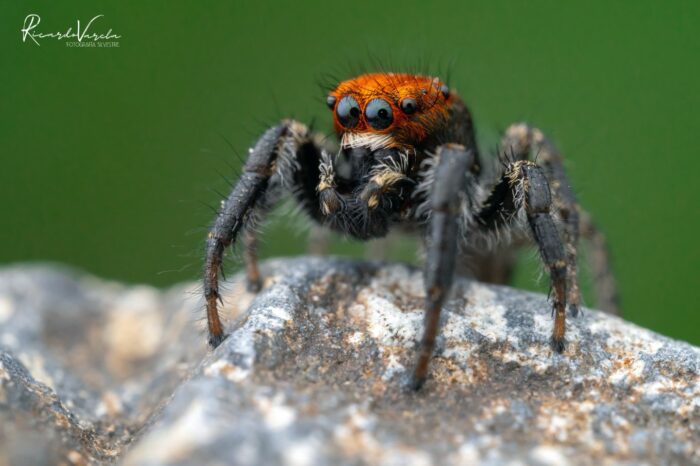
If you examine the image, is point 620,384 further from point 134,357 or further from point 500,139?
point 134,357

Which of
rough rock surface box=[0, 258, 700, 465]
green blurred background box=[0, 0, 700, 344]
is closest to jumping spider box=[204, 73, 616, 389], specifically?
rough rock surface box=[0, 258, 700, 465]

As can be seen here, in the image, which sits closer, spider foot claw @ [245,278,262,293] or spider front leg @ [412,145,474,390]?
spider front leg @ [412,145,474,390]

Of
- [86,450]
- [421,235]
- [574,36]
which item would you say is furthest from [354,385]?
[574,36]
